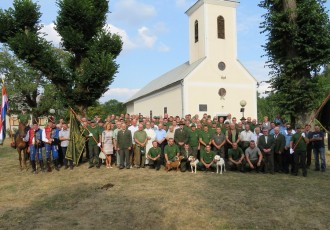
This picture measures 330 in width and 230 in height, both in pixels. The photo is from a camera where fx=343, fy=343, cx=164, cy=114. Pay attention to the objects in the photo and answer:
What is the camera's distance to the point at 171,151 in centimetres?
1234

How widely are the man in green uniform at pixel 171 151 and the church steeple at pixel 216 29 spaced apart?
63.8ft

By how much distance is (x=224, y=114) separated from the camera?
30328 mm

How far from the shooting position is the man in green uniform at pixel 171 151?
1232 cm

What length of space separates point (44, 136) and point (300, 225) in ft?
30.2

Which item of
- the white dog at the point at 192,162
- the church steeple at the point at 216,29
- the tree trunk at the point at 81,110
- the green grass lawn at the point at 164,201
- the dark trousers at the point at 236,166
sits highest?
the church steeple at the point at 216,29

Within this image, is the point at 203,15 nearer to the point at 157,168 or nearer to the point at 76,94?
the point at 76,94

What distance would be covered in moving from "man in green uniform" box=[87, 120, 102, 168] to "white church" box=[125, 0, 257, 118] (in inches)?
655

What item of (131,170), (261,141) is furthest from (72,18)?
(261,141)

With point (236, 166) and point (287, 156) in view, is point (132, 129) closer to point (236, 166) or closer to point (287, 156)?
point (236, 166)

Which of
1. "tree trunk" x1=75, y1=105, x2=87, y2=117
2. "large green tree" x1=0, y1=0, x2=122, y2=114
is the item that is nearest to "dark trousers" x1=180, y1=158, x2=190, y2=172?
"large green tree" x1=0, y1=0, x2=122, y2=114

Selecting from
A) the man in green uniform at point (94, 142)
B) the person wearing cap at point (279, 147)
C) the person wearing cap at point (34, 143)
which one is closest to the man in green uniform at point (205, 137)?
the person wearing cap at point (279, 147)

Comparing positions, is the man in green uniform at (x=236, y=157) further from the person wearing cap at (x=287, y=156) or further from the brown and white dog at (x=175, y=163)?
the brown and white dog at (x=175, y=163)

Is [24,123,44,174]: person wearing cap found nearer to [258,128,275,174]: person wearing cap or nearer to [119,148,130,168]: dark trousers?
[119,148,130,168]: dark trousers

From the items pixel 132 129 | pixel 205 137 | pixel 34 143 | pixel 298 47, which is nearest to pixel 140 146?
pixel 132 129
